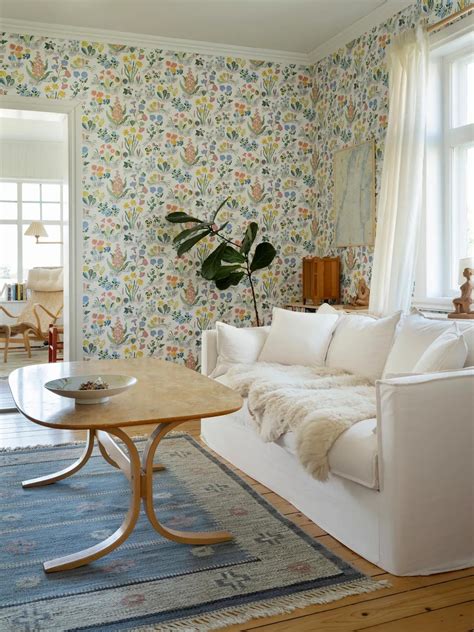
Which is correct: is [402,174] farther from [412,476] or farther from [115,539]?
[115,539]

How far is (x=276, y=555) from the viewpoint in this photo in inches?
96.7

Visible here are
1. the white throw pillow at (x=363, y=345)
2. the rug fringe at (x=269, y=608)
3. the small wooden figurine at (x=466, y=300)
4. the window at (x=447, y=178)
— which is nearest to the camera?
the rug fringe at (x=269, y=608)

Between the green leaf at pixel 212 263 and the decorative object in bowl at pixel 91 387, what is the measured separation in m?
2.45

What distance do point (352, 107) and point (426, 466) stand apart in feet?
11.4

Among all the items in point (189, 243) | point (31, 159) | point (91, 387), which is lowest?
point (91, 387)

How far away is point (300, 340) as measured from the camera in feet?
12.9

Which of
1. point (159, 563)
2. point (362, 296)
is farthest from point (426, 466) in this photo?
point (362, 296)

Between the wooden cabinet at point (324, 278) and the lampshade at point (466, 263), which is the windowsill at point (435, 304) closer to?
the lampshade at point (466, 263)

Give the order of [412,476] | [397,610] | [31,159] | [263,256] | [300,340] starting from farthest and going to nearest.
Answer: [31,159] → [263,256] → [300,340] → [412,476] → [397,610]

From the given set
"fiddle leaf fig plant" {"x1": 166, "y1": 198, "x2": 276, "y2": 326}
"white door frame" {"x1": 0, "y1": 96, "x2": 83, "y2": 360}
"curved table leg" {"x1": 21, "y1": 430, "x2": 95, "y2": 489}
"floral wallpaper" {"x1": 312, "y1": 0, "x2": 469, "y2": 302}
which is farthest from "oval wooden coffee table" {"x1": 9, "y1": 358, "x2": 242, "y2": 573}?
"floral wallpaper" {"x1": 312, "y1": 0, "x2": 469, "y2": 302}

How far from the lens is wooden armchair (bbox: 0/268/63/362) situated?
8.03 meters

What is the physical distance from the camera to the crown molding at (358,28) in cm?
445

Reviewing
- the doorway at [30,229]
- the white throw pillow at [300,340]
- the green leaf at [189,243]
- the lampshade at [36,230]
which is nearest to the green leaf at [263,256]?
the green leaf at [189,243]

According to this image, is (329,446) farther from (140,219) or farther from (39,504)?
(140,219)
